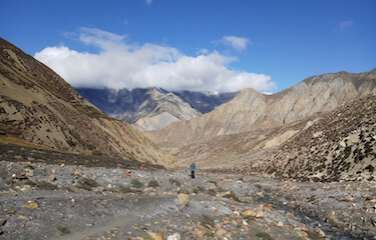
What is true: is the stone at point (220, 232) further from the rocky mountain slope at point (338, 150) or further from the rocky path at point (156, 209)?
the rocky mountain slope at point (338, 150)

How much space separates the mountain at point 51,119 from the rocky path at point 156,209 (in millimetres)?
31040

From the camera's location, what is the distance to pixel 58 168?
3341 centimetres

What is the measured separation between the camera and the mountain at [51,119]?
67.1 m

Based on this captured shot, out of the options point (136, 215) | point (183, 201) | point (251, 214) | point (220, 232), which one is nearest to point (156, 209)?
point (136, 215)

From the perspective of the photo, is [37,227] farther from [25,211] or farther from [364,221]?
[364,221]

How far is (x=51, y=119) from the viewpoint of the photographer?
243 ft

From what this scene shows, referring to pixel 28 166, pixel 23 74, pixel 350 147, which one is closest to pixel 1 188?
pixel 28 166

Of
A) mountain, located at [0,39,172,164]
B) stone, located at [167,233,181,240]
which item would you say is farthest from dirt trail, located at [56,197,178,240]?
mountain, located at [0,39,172,164]

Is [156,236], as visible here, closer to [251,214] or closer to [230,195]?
[251,214]

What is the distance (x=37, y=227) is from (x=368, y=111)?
5028 cm

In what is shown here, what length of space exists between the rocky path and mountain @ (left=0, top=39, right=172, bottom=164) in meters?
31.0

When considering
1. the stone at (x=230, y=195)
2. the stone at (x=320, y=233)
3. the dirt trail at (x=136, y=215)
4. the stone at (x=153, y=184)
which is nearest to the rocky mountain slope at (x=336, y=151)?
the stone at (x=230, y=195)

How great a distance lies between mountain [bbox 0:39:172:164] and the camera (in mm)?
67125

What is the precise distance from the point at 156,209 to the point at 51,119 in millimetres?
53047
